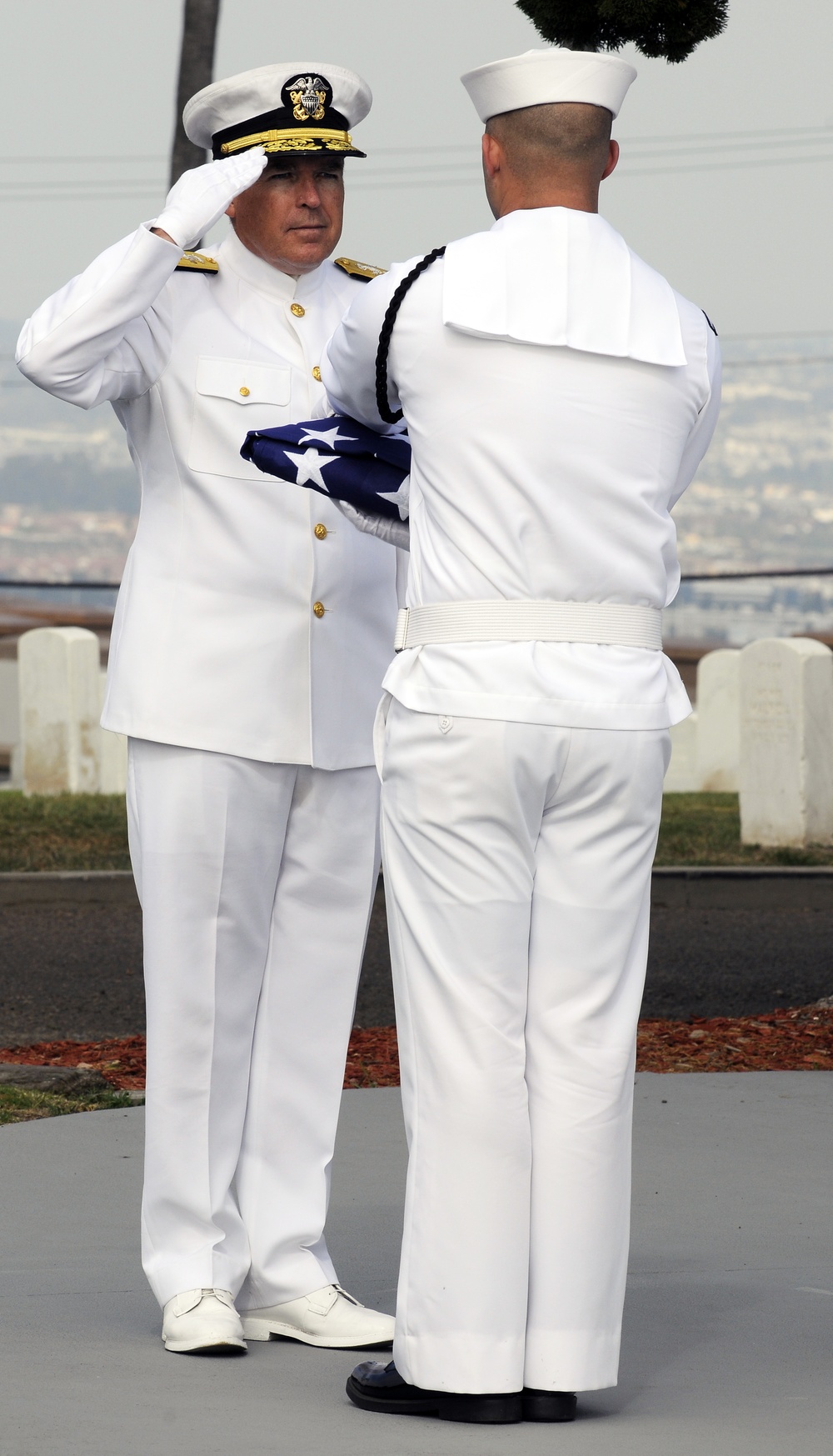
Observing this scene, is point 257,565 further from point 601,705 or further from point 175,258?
point 601,705

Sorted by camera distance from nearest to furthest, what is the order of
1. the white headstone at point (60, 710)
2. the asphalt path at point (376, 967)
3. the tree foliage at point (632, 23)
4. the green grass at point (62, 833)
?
1. the tree foliage at point (632, 23)
2. the asphalt path at point (376, 967)
3. the green grass at point (62, 833)
4. the white headstone at point (60, 710)

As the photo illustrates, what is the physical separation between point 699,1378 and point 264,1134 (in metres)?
0.87

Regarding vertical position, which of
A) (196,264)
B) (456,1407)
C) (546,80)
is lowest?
(456,1407)

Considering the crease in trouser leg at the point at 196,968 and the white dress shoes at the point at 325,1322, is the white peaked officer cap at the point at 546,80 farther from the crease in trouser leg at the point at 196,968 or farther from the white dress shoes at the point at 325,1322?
the white dress shoes at the point at 325,1322

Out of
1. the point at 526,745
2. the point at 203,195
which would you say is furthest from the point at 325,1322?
the point at 203,195

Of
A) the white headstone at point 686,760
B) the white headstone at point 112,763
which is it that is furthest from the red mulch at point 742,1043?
the white headstone at point 686,760

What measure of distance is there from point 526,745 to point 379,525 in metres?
0.60

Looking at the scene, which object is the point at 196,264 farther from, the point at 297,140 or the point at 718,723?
the point at 718,723

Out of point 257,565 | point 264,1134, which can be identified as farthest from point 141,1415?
point 257,565

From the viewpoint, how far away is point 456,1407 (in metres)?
2.99

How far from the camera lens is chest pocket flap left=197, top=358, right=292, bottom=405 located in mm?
3545

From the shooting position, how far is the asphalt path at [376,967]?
7.75m

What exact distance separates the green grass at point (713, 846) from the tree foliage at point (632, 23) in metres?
5.09

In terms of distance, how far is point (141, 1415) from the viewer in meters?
3.02
